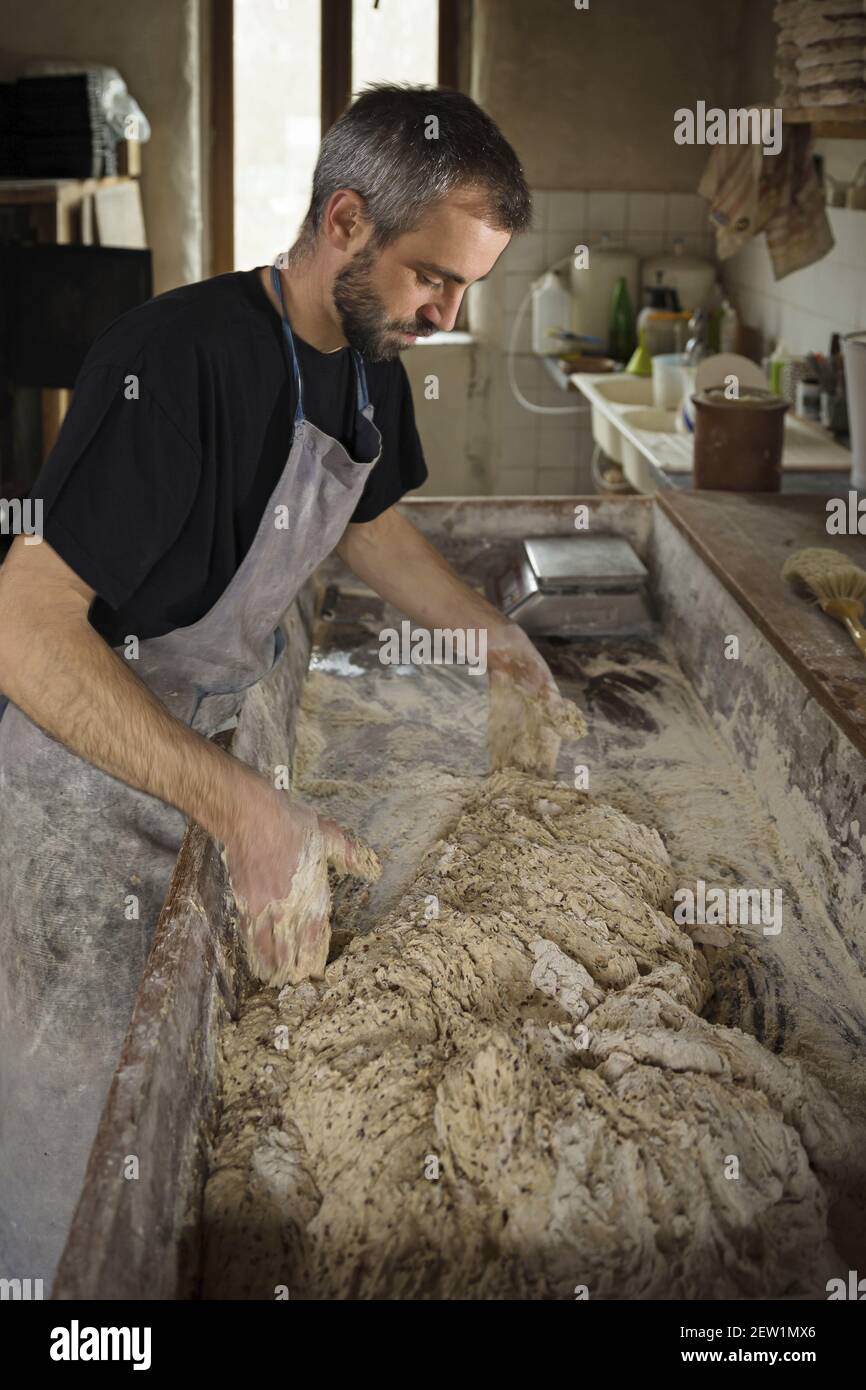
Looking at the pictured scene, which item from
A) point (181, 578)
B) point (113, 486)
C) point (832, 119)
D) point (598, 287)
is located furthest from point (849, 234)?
point (113, 486)

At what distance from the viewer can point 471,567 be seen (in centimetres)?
295

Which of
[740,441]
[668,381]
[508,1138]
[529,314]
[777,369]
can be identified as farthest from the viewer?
[529,314]

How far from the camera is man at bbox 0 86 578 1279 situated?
1.36 metres

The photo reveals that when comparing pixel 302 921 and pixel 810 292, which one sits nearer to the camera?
pixel 302 921

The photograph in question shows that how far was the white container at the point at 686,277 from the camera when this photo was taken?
205 inches

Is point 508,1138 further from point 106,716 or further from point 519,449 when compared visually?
point 519,449

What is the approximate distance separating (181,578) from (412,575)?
52 centimetres

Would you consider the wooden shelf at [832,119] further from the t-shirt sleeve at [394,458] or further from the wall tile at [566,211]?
the wall tile at [566,211]

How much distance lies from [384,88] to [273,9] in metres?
4.49

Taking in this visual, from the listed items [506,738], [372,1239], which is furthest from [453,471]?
[372,1239]

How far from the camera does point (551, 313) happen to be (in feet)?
17.3

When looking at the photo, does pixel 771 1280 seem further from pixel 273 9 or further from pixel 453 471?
pixel 273 9

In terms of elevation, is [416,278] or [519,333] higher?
[519,333]

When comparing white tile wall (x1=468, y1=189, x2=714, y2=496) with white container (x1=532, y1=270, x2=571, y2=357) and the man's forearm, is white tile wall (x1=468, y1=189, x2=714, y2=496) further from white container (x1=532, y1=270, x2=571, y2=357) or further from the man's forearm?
the man's forearm
